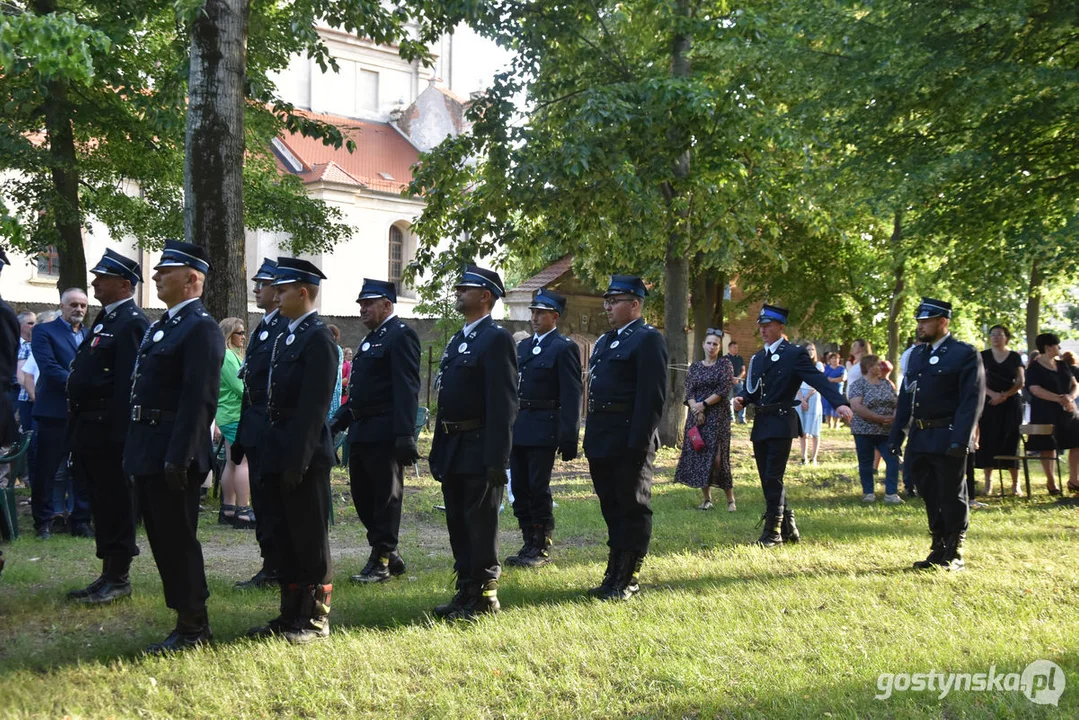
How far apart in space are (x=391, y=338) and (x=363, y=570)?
186 centimetres

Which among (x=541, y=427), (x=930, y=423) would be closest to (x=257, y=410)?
(x=541, y=427)

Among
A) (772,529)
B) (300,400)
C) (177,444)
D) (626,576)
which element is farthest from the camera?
(772,529)

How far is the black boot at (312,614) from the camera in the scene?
20.9ft

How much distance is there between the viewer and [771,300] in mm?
37906

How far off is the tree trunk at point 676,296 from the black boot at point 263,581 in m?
12.2

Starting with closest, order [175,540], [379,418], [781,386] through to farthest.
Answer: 1. [175,540]
2. [379,418]
3. [781,386]

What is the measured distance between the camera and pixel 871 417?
46.4 ft

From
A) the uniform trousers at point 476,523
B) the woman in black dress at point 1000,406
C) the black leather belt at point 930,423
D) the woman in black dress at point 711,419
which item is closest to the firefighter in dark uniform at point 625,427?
the uniform trousers at point 476,523

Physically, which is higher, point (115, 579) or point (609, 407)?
point (609, 407)

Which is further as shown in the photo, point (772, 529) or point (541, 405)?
point (772, 529)

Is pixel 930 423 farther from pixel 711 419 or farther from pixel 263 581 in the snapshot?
pixel 263 581

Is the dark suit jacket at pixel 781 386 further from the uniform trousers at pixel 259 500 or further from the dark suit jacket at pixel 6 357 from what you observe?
the dark suit jacket at pixel 6 357

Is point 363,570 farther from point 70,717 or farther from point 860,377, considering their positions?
point 860,377

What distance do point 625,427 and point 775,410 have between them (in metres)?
2.76
